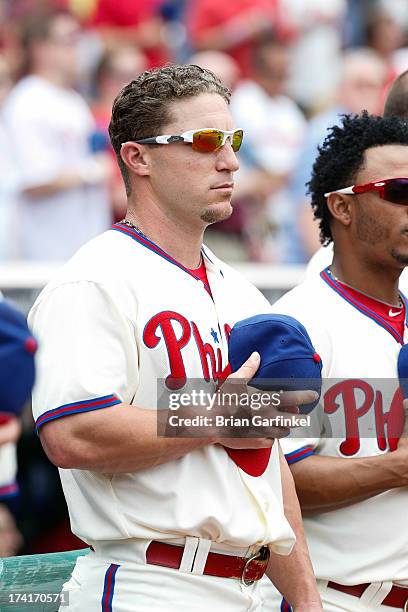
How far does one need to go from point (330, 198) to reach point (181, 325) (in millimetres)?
1009

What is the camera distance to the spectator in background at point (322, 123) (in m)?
8.34

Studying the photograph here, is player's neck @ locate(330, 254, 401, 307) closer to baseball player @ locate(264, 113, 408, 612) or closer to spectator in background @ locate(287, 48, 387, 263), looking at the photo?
baseball player @ locate(264, 113, 408, 612)

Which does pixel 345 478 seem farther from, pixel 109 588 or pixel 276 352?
pixel 109 588

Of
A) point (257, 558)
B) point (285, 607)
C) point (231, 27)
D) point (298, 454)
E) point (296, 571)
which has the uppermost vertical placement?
point (231, 27)

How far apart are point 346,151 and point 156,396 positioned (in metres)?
1.31

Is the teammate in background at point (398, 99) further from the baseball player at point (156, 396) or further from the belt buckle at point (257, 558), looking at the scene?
the belt buckle at point (257, 558)

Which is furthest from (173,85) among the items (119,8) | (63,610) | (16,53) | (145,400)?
(119,8)

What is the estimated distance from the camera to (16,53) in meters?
8.48

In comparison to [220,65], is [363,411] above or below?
below

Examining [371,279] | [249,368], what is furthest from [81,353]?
[371,279]

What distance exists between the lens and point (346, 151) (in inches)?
161

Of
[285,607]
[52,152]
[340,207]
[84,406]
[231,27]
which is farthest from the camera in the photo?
[231,27]

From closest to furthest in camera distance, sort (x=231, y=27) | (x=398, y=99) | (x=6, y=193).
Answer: (x=398, y=99) → (x=6, y=193) → (x=231, y=27)

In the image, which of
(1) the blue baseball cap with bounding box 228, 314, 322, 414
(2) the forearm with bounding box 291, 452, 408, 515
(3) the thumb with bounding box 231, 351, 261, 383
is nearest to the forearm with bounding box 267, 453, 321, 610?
(2) the forearm with bounding box 291, 452, 408, 515
